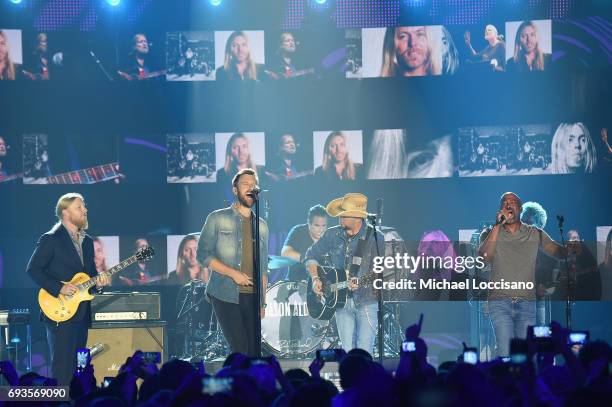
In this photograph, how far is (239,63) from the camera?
13.4 m

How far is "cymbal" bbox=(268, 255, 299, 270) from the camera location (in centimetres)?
1287

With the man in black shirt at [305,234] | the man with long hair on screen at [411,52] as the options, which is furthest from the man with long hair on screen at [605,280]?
the man in black shirt at [305,234]

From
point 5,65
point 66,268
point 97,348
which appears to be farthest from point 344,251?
point 5,65

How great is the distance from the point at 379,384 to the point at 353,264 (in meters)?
8.29

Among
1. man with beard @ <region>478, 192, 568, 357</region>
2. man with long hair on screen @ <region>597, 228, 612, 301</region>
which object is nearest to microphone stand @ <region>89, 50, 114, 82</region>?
man with beard @ <region>478, 192, 568, 357</region>

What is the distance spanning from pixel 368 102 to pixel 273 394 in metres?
8.76

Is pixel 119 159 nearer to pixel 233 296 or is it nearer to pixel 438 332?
pixel 233 296

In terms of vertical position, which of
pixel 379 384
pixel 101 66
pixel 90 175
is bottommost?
pixel 379 384

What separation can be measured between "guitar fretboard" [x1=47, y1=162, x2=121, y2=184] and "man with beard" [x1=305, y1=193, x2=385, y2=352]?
276 cm

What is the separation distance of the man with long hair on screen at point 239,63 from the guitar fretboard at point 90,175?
1.80 m

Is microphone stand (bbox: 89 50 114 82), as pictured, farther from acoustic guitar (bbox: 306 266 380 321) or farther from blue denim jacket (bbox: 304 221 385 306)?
acoustic guitar (bbox: 306 266 380 321)

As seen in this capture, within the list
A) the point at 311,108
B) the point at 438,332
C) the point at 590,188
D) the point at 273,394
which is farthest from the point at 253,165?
the point at 273,394

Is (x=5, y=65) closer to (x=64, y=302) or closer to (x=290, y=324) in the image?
(x=64, y=302)

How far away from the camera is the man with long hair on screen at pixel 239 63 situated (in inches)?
527
